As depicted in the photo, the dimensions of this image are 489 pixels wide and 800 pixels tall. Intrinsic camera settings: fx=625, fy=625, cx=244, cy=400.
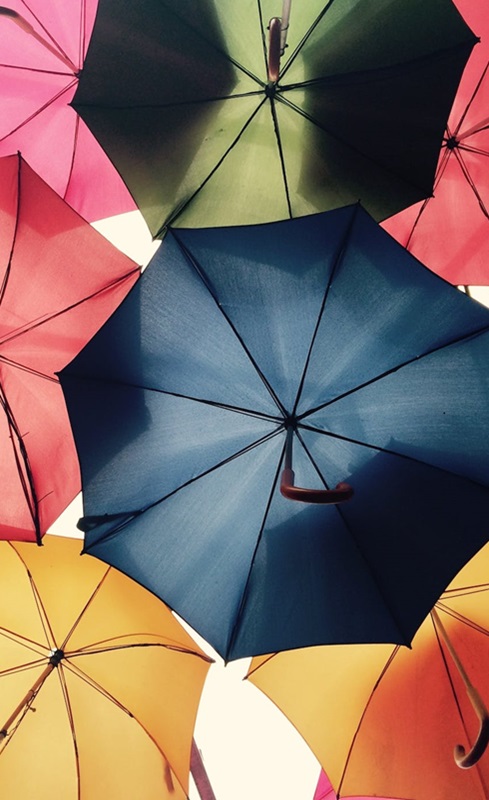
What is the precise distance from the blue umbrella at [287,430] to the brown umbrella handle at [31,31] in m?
1.15

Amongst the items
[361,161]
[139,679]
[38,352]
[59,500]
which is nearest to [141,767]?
[139,679]

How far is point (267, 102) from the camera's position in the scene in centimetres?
240

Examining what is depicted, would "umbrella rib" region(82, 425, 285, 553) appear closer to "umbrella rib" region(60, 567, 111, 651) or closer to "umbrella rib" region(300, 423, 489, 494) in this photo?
"umbrella rib" region(300, 423, 489, 494)

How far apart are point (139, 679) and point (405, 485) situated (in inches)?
54.4

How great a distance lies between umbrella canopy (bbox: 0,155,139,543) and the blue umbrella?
1.97 feet

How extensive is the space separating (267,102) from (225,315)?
1010 millimetres

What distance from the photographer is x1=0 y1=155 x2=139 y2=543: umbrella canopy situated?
7.81 ft

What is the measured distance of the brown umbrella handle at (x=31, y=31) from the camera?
7.29ft

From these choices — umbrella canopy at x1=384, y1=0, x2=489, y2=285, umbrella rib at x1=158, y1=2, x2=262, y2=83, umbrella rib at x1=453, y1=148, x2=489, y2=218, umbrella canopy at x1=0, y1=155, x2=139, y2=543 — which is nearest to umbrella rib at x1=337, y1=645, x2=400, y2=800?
umbrella canopy at x1=0, y1=155, x2=139, y2=543

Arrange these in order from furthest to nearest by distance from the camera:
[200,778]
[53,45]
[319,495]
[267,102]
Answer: [200,778]
[53,45]
[267,102]
[319,495]

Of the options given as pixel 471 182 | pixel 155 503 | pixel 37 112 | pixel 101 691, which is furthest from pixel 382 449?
pixel 37 112

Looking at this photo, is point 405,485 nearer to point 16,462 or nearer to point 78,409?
point 78,409

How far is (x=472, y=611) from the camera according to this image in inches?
98.2

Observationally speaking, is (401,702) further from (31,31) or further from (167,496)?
(31,31)
